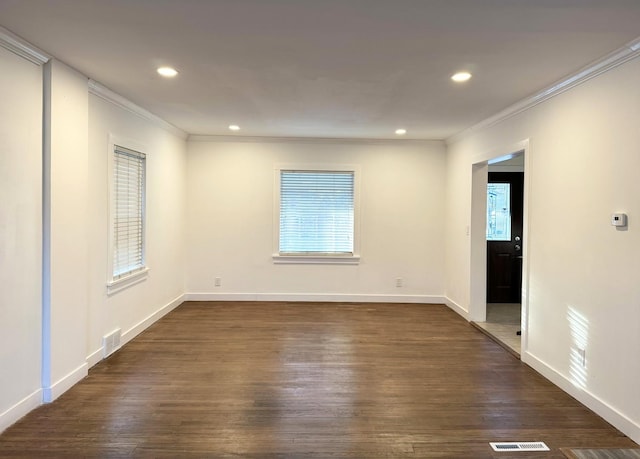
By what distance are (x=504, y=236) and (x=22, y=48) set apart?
20.1 ft

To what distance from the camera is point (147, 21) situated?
227 centimetres

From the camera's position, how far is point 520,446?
93.4 inches

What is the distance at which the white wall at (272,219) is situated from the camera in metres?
6.03

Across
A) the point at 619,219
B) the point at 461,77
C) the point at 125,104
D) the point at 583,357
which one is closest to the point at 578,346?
the point at 583,357

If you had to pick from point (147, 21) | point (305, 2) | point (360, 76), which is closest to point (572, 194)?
point (360, 76)

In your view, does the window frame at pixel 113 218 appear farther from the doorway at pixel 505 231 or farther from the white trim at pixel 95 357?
the doorway at pixel 505 231

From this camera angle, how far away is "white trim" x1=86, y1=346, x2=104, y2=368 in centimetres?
347

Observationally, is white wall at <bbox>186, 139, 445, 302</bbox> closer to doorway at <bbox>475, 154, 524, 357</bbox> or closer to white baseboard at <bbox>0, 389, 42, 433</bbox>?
doorway at <bbox>475, 154, 524, 357</bbox>

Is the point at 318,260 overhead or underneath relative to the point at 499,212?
underneath

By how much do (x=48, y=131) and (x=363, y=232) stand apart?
14.0 ft

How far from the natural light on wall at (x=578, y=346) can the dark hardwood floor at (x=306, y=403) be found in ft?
0.59

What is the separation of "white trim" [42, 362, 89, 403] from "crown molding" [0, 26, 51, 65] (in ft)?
7.55

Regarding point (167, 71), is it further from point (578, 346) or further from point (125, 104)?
point (578, 346)

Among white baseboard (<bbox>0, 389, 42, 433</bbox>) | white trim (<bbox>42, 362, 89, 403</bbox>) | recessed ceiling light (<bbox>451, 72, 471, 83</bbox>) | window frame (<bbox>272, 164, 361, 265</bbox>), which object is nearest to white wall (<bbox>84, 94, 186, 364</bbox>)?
white trim (<bbox>42, 362, 89, 403</bbox>)
